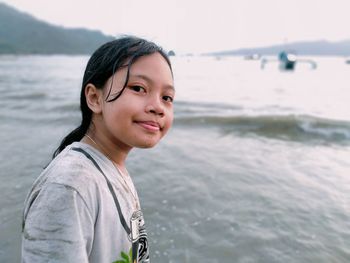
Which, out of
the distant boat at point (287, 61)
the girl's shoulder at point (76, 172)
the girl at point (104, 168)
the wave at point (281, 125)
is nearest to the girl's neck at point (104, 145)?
the girl at point (104, 168)

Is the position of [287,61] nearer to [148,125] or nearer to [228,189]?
[228,189]

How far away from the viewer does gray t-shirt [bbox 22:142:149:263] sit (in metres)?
1.08

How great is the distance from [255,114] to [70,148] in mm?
12161

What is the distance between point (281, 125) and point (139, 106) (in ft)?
33.5

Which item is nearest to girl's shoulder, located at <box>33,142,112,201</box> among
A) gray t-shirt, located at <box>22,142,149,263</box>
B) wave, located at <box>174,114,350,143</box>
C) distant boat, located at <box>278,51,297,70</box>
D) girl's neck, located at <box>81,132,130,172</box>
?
gray t-shirt, located at <box>22,142,149,263</box>

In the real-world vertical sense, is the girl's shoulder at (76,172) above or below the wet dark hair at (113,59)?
below

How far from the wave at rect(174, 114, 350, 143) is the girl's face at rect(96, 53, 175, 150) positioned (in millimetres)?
8362

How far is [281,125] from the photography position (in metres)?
10.7

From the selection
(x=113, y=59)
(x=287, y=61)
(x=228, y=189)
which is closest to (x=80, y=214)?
(x=113, y=59)

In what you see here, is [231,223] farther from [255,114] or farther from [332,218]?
[255,114]

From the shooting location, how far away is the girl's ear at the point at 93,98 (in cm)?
150

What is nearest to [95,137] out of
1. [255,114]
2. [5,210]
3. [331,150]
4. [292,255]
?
[292,255]

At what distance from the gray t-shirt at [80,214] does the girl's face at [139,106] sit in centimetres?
17

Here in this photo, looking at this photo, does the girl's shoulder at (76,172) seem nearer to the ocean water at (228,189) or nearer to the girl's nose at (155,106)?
the girl's nose at (155,106)
